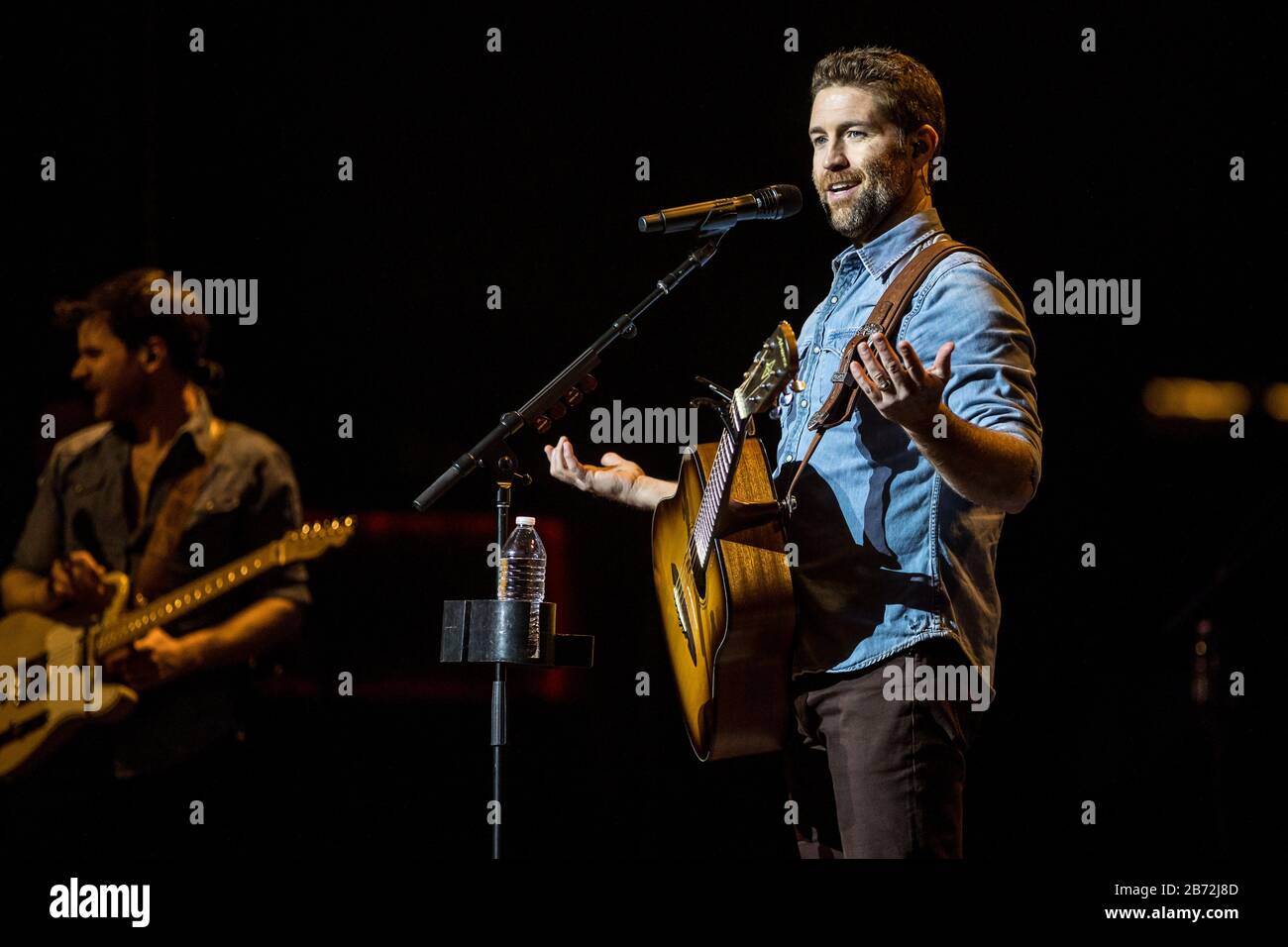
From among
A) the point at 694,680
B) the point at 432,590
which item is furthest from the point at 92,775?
the point at 694,680

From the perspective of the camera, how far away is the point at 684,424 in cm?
375

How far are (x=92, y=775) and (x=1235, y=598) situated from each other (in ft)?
11.3

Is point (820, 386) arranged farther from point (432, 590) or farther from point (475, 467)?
point (432, 590)

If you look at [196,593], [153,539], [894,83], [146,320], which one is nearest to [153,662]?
[196,593]

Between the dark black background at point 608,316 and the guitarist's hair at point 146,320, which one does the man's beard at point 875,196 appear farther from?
the guitarist's hair at point 146,320

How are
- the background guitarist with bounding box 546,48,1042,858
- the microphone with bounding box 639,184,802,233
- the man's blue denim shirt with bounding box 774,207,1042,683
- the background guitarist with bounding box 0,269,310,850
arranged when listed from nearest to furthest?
the background guitarist with bounding box 546,48,1042,858 → the man's blue denim shirt with bounding box 774,207,1042,683 → the microphone with bounding box 639,184,802,233 → the background guitarist with bounding box 0,269,310,850

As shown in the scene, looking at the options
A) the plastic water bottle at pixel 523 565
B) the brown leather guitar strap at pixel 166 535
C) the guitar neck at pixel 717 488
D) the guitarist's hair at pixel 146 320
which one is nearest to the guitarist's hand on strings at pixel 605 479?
the plastic water bottle at pixel 523 565

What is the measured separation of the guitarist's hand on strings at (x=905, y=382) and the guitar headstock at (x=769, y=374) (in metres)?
0.29

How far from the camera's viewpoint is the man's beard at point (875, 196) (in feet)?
7.77

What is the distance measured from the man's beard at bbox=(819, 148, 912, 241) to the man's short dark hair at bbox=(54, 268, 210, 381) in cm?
236

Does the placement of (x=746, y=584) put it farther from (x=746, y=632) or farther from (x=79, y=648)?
(x=79, y=648)

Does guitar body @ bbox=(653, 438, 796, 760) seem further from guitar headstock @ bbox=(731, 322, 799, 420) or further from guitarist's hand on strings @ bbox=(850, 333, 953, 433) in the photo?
guitarist's hand on strings @ bbox=(850, 333, 953, 433)

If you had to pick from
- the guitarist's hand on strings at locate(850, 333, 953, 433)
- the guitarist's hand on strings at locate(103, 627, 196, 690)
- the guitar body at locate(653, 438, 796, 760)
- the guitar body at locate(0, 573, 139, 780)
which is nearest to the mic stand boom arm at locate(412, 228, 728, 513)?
the guitar body at locate(653, 438, 796, 760)

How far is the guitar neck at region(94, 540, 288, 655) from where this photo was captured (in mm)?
3773
